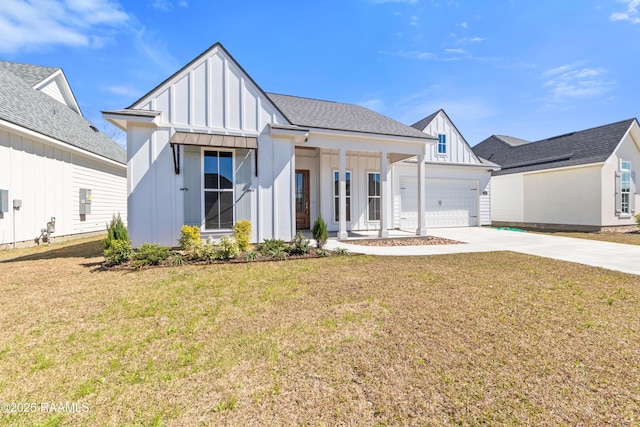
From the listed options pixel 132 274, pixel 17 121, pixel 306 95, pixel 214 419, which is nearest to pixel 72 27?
pixel 17 121

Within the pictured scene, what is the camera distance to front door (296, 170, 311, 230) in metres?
11.3

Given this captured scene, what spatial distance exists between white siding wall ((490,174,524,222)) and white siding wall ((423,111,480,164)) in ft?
12.0

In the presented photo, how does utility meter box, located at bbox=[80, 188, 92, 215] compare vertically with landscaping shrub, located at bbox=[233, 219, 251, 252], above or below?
above

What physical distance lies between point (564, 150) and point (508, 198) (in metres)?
3.80

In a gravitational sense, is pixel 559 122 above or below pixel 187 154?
above

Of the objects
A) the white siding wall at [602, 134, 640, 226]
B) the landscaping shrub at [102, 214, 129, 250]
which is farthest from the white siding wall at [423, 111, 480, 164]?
the landscaping shrub at [102, 214, 129, 250]

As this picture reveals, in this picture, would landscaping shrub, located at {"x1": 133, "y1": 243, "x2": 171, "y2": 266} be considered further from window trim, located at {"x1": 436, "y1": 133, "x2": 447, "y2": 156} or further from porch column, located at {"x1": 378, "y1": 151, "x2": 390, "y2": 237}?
window trim, located at {"x1": 436, "y1": 133, "x2": 447, "y2": 156}

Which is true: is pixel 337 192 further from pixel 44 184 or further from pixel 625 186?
pixel 625 186

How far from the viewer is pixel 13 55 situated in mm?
15367

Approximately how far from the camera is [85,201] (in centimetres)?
1103

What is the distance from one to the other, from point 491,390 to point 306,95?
13.0 metres

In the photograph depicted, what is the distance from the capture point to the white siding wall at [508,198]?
16172mm

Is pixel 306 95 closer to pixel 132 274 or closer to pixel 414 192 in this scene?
pixel 414 192

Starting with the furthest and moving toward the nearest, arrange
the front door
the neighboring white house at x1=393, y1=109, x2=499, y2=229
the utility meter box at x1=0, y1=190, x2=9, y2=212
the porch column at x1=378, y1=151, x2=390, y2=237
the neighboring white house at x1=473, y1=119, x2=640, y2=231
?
the neighboring white house at x1=393, y1=109, x2=499, y2=229 → the neighboring white house at x1=473, y1=119, x2=640, y2=231 → the front door → the porch column at x1=378, y1=151, x2=390, y2=237 → the utility meter box at x1=0, y1=190, x2=9, y2=212
